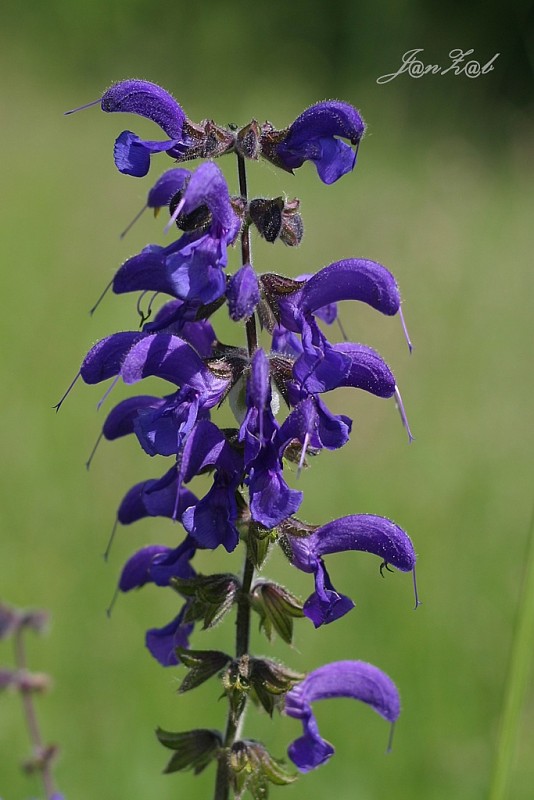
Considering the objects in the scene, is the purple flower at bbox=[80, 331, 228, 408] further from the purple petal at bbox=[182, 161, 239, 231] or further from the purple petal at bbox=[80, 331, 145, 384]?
the purple petal at bbox=[182, 161, 239, 231]

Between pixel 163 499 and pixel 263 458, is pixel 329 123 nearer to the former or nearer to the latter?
pixel 263 458

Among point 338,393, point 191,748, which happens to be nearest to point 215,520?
point 191,748

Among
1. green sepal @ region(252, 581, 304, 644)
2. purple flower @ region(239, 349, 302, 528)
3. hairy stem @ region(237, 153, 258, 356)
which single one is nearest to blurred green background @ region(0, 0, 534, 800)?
green sepal @ region(252, 581, 304, 644)

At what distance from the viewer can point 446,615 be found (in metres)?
3.59

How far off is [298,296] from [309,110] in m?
0.28

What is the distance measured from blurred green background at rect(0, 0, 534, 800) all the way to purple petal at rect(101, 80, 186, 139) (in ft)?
2.77

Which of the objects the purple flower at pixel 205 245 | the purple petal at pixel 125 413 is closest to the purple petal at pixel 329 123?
the purple flower at pixel 205 245

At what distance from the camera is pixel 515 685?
169 cm

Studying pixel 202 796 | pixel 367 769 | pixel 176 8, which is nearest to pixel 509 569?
pixel 367 769

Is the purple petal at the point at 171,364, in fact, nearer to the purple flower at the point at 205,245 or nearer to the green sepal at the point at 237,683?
the purple flower at the point at 205,245

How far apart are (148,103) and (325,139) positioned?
29cm

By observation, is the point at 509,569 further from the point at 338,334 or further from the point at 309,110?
the point at 309,110

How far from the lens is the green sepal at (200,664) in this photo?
162cm

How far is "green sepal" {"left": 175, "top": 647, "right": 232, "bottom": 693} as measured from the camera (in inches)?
63.9
